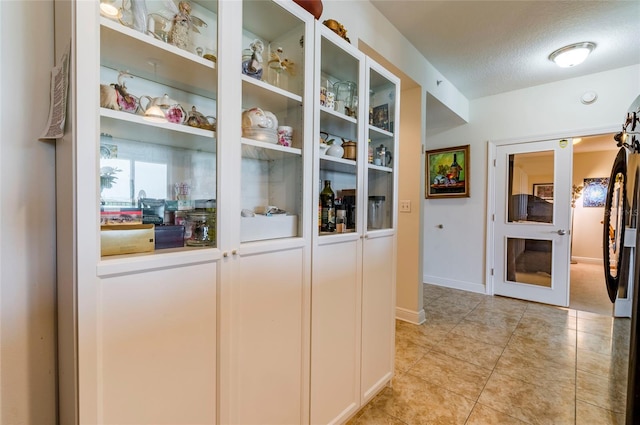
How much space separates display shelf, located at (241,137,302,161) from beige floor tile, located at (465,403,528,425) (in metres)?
1.72

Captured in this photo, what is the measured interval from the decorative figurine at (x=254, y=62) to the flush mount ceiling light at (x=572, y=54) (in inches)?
115

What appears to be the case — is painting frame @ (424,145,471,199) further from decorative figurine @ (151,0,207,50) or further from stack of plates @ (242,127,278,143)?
decorative figurine @ (151,0,207,50)

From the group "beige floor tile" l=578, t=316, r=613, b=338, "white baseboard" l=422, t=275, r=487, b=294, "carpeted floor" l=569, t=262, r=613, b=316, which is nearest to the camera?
"beige floor tile" l=578, t=316, r=613, b=338

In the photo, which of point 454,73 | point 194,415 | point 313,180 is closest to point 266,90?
point 313,180

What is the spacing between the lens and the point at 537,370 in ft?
6.60

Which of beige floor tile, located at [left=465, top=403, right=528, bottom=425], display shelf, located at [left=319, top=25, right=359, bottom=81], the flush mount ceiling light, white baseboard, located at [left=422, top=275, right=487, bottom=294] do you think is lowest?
beige floor tile, located at [left=465, top=403, right=528, bottom=425]

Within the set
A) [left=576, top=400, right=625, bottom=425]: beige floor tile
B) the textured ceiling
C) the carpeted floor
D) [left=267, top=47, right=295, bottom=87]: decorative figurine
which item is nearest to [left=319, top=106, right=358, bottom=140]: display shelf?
[left=267, top=47, right=295, bottom=87]: decorative figurine

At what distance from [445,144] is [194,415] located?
427 centimetres

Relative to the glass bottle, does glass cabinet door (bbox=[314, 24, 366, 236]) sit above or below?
above

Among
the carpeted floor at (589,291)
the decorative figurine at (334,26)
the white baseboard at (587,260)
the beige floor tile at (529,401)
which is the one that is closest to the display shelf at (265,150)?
the decorative figurine at (334,26)

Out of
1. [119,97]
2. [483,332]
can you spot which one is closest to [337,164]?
[119,97]

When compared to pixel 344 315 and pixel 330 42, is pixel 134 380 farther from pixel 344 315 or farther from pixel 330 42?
pixel 330 42

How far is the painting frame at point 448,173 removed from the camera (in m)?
3.88

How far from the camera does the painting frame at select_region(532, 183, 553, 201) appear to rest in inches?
133
